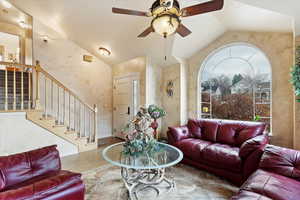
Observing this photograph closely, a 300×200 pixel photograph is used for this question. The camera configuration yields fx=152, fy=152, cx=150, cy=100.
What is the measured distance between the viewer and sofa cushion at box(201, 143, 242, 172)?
7.55 feet

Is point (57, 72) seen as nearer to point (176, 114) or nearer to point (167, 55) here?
point (167, 55)

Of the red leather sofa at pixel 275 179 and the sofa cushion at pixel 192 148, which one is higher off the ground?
the red leather sofa at pixel 275 179

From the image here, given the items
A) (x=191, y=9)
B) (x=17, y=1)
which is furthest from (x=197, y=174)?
(x=17, y=1)

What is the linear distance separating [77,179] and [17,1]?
15.4 ft

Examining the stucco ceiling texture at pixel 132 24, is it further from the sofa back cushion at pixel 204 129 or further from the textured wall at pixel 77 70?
the sofa back cushion at pixel 204 129

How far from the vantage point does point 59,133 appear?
356cm

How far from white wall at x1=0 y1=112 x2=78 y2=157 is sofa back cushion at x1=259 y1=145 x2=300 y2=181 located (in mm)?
3970

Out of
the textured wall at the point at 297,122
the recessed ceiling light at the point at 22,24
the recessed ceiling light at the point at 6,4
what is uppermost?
the recessed ceiling light at the point at 6,4

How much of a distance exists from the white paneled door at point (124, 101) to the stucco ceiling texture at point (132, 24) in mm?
782

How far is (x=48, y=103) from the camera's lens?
439cm

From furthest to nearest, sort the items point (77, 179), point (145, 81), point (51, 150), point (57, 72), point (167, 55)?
point (57, 72) → point (145, 81) → point (167, 55) → point (51, 150) → point (77, 179)

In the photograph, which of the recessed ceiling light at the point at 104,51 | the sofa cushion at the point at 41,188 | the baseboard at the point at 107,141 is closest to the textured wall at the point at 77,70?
the baseboard at the point at 107,141

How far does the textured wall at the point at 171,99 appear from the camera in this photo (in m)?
4.21

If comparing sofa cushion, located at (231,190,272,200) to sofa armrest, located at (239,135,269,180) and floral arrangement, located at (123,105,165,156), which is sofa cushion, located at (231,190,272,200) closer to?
sofa armrest, located at (239,135,269,180)
